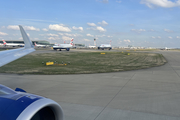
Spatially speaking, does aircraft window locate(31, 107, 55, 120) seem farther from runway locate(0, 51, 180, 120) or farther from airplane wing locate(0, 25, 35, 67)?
airplane wing locate(0, 25, 35, 67)

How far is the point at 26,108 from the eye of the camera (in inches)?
104

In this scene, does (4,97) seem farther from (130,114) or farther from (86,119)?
(130,114)

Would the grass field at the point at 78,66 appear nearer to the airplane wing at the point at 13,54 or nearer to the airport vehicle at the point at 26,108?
the airplane wing at the point at 13,54

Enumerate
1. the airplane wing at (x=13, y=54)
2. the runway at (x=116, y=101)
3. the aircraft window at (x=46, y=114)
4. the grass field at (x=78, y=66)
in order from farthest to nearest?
the grass field at (x=78, y=66), the airplane wing at (x=13, y=54), the runway at (x=116, y=101), the aircraft window at (x=46, y=114)

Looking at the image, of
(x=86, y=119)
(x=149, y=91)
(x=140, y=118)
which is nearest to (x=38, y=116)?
(x=86, y=119)

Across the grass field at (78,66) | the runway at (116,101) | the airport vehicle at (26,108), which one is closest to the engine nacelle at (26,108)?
the airport vehicle at (26,108)

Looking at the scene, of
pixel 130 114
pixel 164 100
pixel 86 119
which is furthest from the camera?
pixel 164 100

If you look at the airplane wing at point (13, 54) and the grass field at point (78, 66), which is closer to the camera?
the airplane wing at point (13, 54)

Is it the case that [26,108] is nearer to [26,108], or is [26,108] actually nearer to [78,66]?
[26,108]

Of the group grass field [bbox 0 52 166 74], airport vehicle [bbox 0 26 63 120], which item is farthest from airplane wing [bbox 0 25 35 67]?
grass field [bbox 0 52 166 74]

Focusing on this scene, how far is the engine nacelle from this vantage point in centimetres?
257

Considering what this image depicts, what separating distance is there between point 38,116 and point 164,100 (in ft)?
22.3

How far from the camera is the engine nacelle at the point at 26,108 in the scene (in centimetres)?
257

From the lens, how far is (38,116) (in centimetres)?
293
